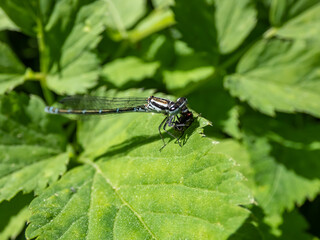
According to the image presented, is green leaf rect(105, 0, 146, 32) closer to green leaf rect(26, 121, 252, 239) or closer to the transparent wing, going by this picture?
the transparent wing

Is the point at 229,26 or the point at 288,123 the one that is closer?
the point at 229,26

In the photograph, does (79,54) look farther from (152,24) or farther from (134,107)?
(152,24)

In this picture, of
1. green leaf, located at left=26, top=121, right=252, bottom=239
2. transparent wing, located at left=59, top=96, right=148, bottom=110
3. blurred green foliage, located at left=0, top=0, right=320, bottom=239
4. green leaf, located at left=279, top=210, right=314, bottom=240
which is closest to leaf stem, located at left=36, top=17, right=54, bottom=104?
blurred green foliage, located at left=0, top=0, right=320, bottom=239

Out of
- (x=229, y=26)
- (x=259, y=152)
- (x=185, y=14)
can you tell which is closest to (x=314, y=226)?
(x=259, y=152)

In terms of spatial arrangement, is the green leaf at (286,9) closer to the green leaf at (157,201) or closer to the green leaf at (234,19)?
the green leaf at (234,19)

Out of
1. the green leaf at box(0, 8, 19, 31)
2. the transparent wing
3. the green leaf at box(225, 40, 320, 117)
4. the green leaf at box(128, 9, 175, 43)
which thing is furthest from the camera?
the green leaf at box(128, 9, 175, 43)

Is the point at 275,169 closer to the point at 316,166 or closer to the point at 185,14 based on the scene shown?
the point at 316,166

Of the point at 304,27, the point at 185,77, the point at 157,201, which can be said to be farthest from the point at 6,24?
the point at 304,27
